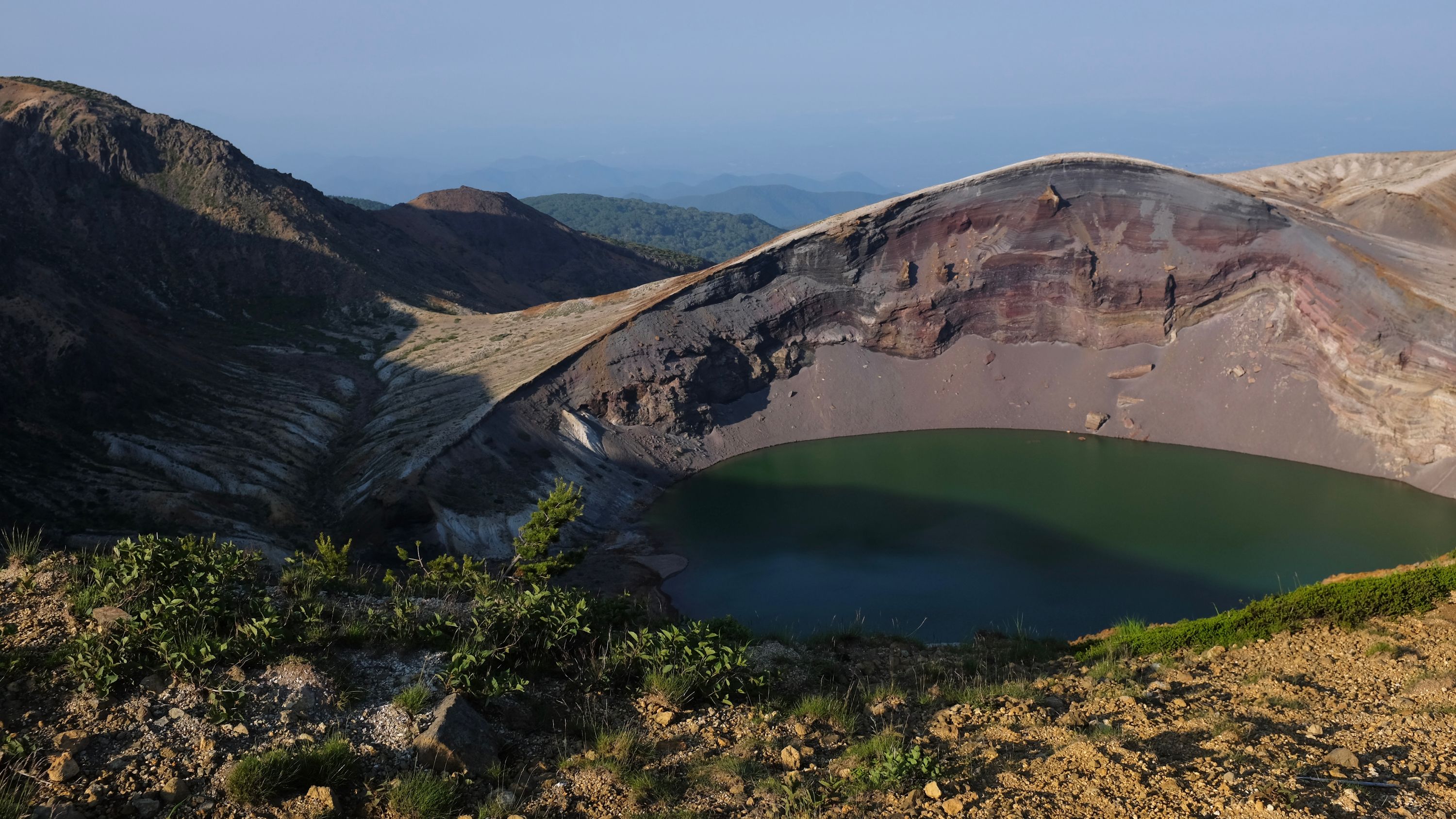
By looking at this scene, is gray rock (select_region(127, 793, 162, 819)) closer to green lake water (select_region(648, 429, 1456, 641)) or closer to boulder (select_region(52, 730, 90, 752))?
boulder (select_region(52, 730, 90, 752))

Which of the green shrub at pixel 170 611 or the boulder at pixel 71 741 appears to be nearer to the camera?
the boulder at pixel 71 741

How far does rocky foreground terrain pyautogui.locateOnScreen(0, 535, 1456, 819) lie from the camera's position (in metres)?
8.55

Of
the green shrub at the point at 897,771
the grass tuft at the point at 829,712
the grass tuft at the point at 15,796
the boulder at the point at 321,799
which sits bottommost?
the grass tuft at the point at 829,712

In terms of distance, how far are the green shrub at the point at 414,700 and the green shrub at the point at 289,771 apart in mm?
914

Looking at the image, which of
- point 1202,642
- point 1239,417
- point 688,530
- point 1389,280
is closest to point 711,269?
point 688,530

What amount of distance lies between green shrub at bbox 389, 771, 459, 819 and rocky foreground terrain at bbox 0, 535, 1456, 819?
0.02m

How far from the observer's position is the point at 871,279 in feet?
180

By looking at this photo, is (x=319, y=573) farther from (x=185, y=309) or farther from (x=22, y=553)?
(x=185, y=309)

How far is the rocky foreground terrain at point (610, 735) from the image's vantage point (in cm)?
855

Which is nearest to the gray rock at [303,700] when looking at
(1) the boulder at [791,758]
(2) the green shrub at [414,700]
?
(2) the green shrub at [414,700]

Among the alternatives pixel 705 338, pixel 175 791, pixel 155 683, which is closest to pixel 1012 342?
pixel 705 338

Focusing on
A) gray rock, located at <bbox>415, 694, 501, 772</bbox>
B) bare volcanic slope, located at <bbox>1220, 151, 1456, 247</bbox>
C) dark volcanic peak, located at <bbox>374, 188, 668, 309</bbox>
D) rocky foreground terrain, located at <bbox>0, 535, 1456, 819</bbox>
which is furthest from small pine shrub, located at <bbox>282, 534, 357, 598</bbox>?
dark volcanic peak, located at <bbox>374, 188, 668, 309</bbox>

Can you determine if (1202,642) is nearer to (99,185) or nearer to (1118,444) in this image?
(1118,444)

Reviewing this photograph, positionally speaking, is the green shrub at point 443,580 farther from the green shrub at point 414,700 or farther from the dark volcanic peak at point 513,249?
the dark volcanic peak at point 513,249
